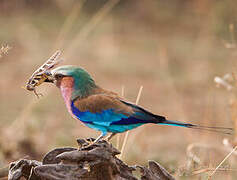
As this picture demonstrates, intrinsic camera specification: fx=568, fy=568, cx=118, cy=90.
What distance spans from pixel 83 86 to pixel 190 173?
819 mm

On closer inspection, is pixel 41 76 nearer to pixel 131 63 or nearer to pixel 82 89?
pixel 82 89

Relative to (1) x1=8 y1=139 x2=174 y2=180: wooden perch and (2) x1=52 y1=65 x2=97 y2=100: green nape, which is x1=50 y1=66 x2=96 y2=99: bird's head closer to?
(2) x1=52 y1=65 x2=97 y2=100: green nape

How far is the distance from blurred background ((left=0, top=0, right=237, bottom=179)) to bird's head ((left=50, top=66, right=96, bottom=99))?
248 centimetres

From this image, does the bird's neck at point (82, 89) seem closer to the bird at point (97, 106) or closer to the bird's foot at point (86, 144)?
the bird at point (97, 106)

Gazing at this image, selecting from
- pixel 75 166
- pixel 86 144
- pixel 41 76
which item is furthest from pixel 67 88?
Answer: pixel 75 166

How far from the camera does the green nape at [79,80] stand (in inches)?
105

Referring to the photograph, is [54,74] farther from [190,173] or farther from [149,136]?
[149,136]

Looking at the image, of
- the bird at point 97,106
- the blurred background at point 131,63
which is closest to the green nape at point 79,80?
the bird at point 97,106

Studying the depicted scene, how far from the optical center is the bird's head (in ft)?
8.79

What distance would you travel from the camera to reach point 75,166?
2.46 meters

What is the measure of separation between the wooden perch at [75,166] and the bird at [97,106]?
0.11 m

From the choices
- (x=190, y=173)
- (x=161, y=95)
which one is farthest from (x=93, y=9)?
(x=190, y=173)

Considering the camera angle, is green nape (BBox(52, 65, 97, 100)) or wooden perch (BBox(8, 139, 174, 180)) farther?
green nape (BBox(52, 65, 97, 100))

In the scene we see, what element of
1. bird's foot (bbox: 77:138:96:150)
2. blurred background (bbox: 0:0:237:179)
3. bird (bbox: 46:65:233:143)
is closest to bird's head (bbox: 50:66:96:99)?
bird (bbox: 46:65:233:143)
